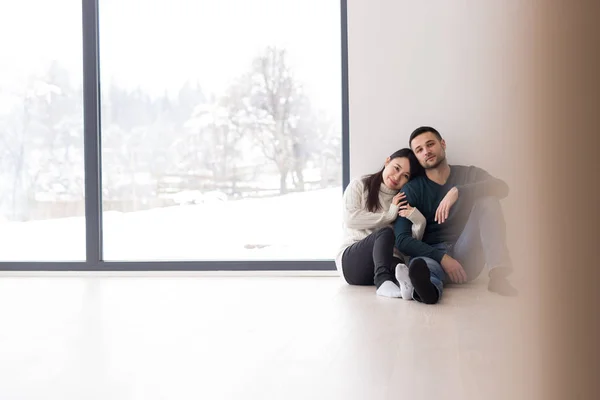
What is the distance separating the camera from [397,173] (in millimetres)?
3270

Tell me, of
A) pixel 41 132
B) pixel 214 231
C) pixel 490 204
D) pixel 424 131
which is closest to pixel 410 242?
pixel 424 131

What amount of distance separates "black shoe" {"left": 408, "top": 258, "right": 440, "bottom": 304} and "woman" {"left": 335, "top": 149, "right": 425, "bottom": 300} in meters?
0.33

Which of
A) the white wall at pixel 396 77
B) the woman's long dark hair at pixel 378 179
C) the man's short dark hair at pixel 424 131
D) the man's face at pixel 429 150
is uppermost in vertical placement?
the white wall at pixel 396 77

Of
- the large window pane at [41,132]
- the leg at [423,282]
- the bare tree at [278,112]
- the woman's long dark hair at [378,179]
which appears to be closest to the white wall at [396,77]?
the woman's long dark hair at [378,179]

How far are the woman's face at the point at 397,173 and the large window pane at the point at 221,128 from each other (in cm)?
49

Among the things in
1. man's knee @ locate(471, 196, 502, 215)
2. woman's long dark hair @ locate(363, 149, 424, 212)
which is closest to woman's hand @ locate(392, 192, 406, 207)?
woman's long dark hair @ locate(363, 149, 424, 212)

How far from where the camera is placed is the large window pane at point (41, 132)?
12.6 feet

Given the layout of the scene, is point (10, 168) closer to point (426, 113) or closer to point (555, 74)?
point (426, 113)

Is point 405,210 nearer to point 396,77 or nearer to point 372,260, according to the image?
point 372,260

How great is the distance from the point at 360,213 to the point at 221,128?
1.01 meters

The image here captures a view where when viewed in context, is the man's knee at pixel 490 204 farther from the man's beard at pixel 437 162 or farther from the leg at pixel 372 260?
the man's beard at pixel 437 162

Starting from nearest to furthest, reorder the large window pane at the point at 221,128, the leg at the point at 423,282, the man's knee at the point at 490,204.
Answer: the man's knee at the point at 490,204, the leg at the point at 423,282, the large window pane at the point at 221,128

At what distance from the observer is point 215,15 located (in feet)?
12.1

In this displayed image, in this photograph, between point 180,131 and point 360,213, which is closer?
point 360,213
